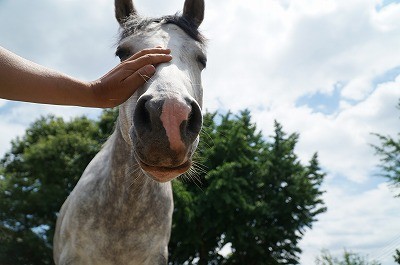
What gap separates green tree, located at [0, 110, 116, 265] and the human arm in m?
18.4

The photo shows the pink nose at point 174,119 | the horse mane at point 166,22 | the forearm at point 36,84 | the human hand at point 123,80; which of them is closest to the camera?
the forearm at point 36,84

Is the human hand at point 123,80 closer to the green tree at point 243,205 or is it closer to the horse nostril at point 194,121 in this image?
the horse nostril at point 194,121

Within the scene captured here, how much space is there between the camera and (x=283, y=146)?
904 inches

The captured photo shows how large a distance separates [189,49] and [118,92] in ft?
4.12

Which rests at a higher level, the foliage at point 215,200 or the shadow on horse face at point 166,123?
the foliage at point 215,200

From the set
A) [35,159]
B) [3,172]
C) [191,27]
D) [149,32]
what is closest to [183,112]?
[149,32]

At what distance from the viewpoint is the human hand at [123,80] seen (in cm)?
179

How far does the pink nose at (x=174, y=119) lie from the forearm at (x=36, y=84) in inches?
17.6

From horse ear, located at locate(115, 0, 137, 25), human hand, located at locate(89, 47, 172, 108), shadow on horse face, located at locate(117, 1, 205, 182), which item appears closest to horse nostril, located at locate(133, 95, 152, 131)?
shadow on horse face, located at locate(117, 1, 205, 182)

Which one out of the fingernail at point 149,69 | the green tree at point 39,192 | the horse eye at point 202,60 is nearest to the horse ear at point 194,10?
the horse eye at point 202,60

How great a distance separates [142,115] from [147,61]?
0.30 meters

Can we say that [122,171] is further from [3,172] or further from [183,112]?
[3,172]

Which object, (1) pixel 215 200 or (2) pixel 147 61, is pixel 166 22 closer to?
Result: (2) pixel 147 61

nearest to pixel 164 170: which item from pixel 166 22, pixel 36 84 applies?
pixel 36 84
